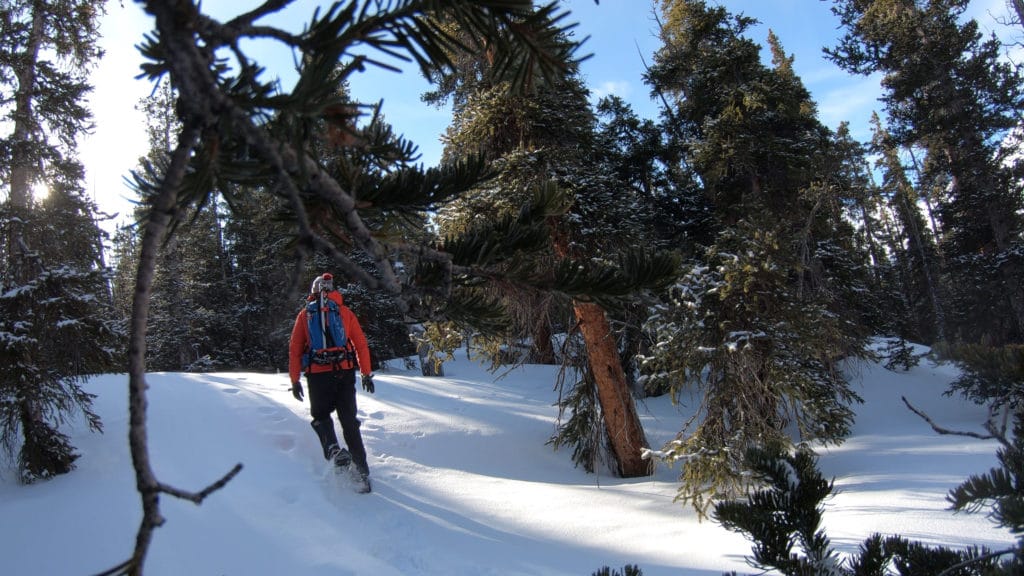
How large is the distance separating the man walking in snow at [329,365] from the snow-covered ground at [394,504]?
38 cm

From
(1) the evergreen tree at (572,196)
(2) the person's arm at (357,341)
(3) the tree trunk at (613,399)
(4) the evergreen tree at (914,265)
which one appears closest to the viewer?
(2) the person's arm at (357,341)

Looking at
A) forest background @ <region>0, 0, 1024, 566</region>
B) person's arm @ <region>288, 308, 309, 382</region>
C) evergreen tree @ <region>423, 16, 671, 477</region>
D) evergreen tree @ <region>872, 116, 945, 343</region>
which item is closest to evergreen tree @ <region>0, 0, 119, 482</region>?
forest background @ <region>0, 0, 1024, 566</region>

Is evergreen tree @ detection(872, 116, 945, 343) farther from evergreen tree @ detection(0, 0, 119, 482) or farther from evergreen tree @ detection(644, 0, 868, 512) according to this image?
evergreen tree @ detection(0, 0, 119, 482)

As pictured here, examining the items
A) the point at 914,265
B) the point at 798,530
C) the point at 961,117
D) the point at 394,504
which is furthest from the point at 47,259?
the point at 914,265

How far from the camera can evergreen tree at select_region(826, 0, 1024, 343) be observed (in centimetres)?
1399

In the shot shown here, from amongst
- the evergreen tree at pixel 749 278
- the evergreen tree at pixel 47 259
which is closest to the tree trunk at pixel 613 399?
the evergreen tree at pixel 749 278

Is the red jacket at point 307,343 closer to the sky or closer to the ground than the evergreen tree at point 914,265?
closer to the ground

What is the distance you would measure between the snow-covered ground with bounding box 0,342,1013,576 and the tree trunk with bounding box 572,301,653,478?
18.0 inches

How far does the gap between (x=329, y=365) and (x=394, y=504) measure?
61.1 inches

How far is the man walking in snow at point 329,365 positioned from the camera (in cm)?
575

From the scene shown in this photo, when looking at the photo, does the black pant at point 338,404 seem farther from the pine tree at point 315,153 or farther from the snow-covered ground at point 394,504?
the pine tree at point 315,153

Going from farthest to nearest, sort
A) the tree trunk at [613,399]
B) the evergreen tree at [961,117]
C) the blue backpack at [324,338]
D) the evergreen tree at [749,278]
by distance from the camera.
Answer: the evergreen tree at [961,117]
the tree trunk at [613,399]
the evergreen tree at [749,278]
the blue backpack at [324,338]

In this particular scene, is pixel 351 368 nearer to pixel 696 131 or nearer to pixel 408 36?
pixel 408 36

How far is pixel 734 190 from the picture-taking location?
1344cm
